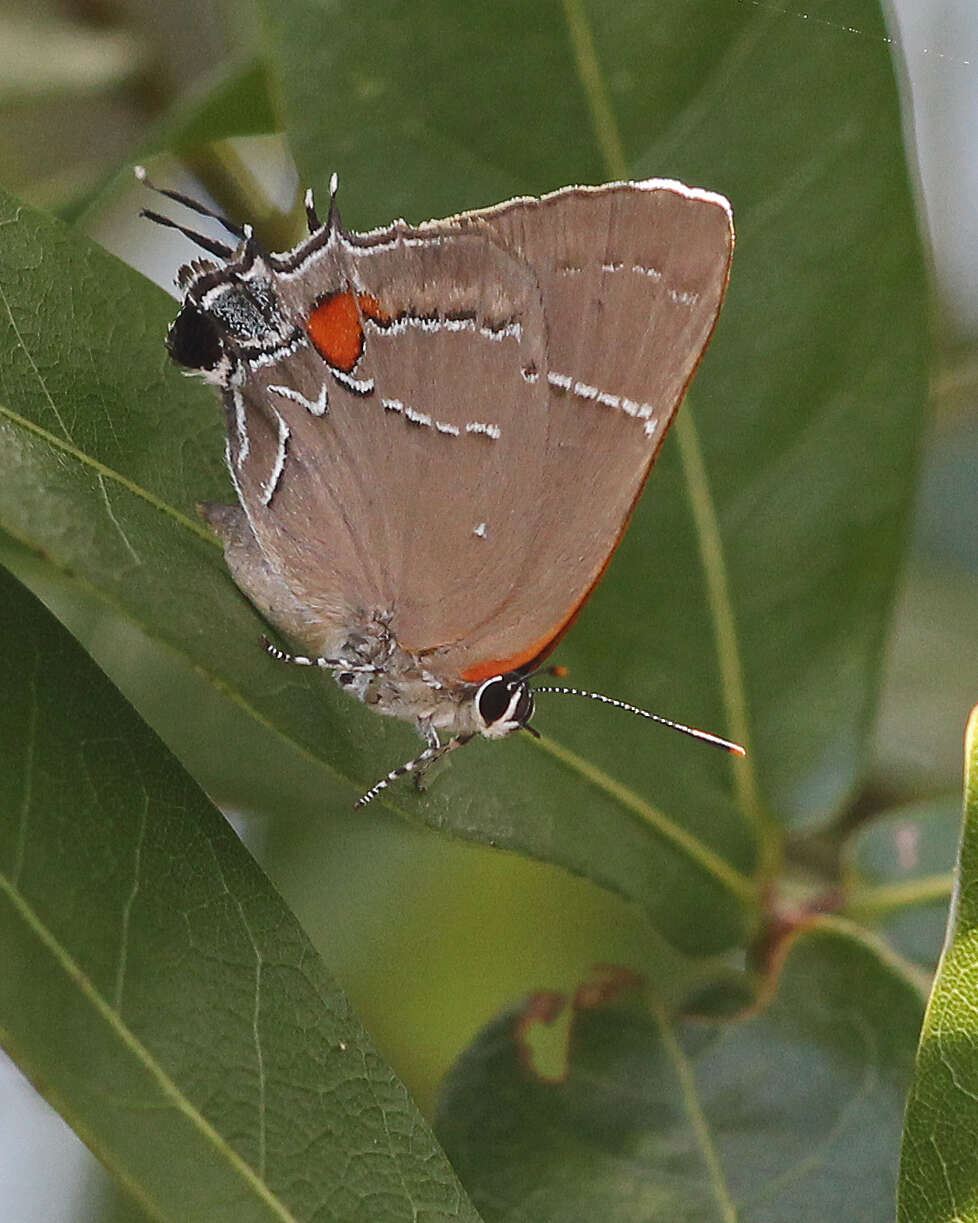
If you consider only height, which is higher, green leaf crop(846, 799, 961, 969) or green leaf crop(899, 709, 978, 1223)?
green leaf crop(899, 709, 978, 1223)

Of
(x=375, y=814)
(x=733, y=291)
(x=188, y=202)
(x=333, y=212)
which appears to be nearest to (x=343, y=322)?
(x=333, y=212)

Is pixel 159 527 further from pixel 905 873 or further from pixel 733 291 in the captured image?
pixel 905 873

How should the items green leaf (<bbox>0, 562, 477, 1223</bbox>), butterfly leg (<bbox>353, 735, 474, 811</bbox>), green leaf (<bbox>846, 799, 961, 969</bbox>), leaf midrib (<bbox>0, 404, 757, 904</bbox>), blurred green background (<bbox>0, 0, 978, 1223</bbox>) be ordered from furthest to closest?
blurred green background (<bbox>0, 0, 978, 1223</bbox>) < green leaf (<bbox>846, 799, 961, 969</bbox>) < butterfly leg (<bbox>353, 735, 474, 811</bbox>) < leaf midrib (<bbox>0, 404, 757, 904</bbox>) < green leaf (<bbox>0, 562, 477, 1223</bbox>)

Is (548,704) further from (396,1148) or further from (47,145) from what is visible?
(47,145)

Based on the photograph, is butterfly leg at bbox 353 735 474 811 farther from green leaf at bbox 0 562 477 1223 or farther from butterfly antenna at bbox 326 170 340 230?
butterfly antenna at bbox 326 170 340 230

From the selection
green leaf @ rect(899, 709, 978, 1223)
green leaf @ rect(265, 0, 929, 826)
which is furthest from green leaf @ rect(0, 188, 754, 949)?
green leaf @ rect(899, 709, 978, 1223)

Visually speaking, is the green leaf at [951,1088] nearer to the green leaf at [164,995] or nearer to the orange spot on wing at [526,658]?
the green leaf at [164,995]
